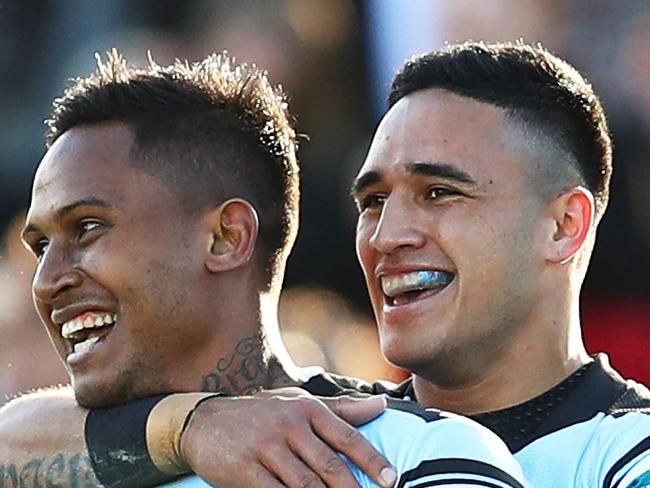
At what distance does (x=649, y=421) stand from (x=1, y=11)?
468 centimetres

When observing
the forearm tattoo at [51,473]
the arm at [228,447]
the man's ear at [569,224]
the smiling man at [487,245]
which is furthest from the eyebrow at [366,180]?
the forearm tattoo at [51,473]

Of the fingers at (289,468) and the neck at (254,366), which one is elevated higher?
the neck at (254,366)

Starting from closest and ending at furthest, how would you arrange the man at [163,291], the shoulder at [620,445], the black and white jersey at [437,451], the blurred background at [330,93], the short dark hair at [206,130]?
1. the black and white jersey at [437,451]
2. the man at [163,291]
3. the shoulder at [620,445]
4. the short dark hair at [206,130]
5. the blurred background at [330,93]

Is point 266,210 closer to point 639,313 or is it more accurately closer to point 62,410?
point 62,410

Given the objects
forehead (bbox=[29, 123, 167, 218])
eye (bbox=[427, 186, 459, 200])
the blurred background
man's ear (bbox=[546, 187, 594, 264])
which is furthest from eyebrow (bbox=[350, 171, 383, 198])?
the blurred background

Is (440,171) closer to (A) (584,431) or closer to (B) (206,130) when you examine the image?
(B) (206,130)

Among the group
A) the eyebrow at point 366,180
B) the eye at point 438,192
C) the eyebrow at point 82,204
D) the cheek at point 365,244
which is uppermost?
the eyebrow at point 366,180

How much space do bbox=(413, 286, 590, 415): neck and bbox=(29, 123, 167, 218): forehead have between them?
2.40 ft

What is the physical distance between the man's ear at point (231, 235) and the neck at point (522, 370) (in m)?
0.49

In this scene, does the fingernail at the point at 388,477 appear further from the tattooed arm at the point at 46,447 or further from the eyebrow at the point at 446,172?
the eyebrow at the point at 446,172

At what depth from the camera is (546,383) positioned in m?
3.13

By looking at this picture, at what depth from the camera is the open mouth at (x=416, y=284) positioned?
3.09 m

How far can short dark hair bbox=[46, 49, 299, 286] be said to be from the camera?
9.78 feet

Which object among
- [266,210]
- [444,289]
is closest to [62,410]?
[266,210]
